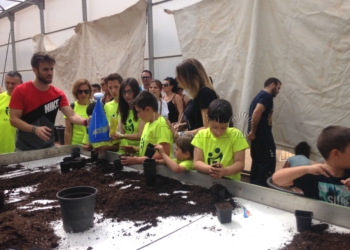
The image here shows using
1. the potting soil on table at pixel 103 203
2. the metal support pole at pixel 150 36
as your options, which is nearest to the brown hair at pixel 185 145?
the potting soil on table at pixel 103 203

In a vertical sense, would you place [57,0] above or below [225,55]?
above

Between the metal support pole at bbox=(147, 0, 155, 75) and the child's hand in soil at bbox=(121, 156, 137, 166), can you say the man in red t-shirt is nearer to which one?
the child's hand in soil at bbox=(121, 156, 137, 166)

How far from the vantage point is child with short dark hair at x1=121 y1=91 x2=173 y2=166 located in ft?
6.92

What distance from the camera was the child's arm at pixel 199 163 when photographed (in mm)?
1760

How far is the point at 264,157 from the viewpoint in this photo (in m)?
3.13

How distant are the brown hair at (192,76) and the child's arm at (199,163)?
0.63 m

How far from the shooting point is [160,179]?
1941 mm

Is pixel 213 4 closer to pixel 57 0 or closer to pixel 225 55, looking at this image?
pixel 225 55

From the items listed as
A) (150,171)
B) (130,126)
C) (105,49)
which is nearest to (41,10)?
(105,49)

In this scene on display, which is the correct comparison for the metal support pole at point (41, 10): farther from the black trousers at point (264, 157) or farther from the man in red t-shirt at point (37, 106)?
the black trousers at point (264, 157)

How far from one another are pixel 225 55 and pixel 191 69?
3.98ft

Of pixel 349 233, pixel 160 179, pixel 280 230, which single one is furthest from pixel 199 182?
pixel 349 233

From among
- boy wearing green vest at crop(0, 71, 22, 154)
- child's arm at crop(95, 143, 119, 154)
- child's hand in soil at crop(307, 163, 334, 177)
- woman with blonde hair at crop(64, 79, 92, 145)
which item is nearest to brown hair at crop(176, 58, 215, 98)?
child's arm at crop(95, 143, 119, 154)

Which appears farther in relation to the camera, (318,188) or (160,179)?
(160,179)
